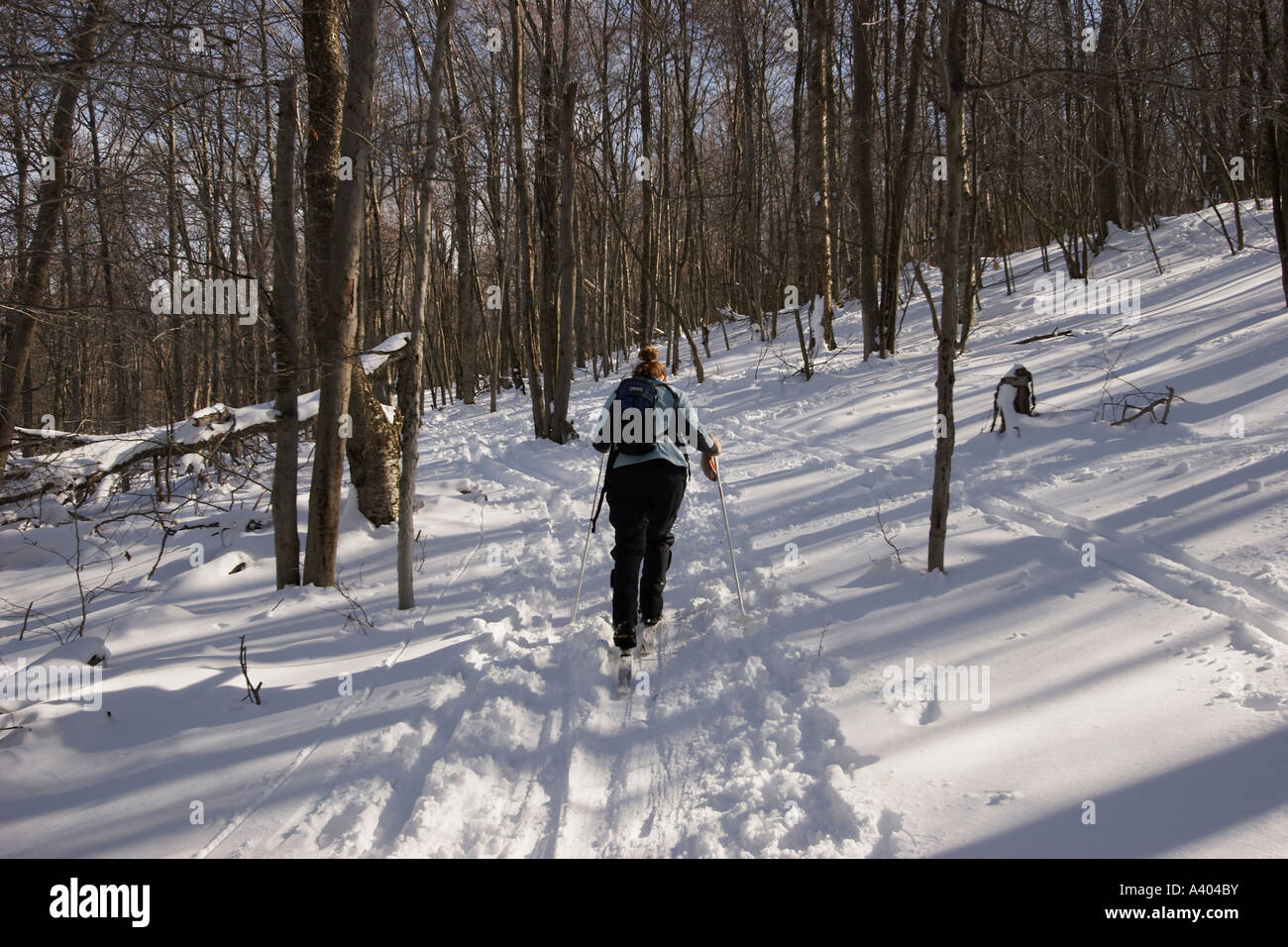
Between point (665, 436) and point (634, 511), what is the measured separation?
564 mm

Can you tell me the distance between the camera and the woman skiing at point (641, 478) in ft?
15.3

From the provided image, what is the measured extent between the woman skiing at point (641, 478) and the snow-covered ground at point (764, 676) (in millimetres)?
463

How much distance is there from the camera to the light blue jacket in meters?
4.70

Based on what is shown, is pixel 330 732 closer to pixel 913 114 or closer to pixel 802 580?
pixel 802 580

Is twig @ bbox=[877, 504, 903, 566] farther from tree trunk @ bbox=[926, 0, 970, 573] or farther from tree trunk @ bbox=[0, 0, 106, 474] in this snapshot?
tree trunk @ bbox=[0, 0, 106, 474]

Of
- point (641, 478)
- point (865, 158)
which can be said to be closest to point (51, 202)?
point (641, 478)

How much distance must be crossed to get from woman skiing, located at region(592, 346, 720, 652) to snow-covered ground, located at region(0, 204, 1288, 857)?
46 cm

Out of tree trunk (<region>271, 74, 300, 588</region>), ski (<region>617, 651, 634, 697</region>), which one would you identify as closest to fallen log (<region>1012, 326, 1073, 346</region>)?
ski (<region>617, 651, 634, 697</region>)

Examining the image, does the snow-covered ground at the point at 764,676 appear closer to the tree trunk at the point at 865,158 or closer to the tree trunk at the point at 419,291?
the tree trunk at the point at 419,291

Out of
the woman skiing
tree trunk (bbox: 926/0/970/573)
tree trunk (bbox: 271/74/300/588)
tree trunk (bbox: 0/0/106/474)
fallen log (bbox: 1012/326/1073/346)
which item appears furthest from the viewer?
fallen log (bbox: 1012/326/1073/346)

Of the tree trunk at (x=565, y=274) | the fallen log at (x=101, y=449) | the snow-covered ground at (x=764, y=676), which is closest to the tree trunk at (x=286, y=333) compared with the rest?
the snow-covered ground at (x=764, y=676)

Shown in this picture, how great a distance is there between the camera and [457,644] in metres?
4.92

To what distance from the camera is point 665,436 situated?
4742 mm
